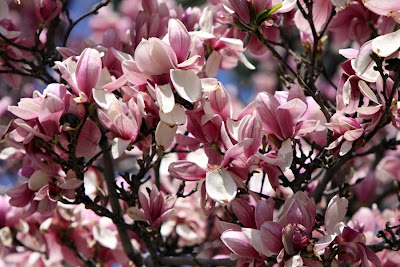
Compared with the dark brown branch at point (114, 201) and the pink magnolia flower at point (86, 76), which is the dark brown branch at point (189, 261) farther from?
the pink magnolia flower at point (86, 76)

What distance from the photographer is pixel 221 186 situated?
112cm

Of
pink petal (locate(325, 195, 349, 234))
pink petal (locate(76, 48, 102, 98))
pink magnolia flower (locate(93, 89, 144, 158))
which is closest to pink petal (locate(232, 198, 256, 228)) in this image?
pink petal (locate(325, 195, 349, 234))

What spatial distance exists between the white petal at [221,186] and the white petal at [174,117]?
11 centimetres

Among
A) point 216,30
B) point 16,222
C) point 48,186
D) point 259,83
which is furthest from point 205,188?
point 259,83

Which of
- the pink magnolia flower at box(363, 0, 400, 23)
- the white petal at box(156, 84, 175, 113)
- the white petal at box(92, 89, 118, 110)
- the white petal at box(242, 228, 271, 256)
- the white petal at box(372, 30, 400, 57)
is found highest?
the pink magnolia flower at box(363, 0, 400, 23)

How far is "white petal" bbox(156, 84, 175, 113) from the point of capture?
1126 millimetres

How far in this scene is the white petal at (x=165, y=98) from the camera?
3.69 feet

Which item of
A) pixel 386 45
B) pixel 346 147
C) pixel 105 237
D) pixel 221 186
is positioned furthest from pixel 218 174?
pixel 105 237

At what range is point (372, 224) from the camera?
1614 mm

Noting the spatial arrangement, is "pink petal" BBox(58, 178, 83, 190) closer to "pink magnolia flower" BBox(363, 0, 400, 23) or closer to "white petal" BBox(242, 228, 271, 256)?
"white petal" BBox(242, 228, 271, 256)

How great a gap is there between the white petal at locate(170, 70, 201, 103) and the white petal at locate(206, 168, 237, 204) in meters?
0.14

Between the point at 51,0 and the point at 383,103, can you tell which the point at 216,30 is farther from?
the point at 383,103

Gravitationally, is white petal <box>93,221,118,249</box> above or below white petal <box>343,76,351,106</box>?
below

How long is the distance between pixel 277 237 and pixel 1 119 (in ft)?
4.30
